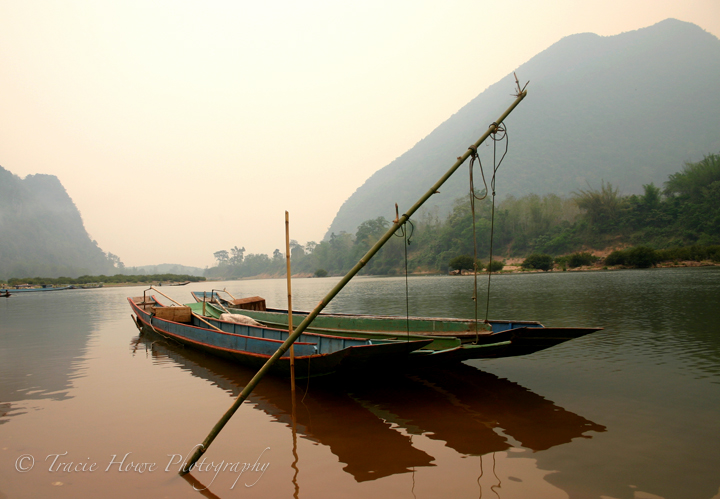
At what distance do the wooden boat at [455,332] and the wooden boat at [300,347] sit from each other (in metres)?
0.94

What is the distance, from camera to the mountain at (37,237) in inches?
5910

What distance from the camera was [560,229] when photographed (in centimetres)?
7894

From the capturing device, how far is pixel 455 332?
30.0ft

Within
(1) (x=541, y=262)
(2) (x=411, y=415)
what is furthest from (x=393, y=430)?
(1) (x=541, y=262)

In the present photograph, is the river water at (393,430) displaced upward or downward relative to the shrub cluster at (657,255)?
downward

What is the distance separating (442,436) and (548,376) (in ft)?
12.7

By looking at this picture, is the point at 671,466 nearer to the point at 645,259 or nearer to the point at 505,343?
the point at 505,343

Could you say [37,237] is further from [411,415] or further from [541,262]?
[411,415]

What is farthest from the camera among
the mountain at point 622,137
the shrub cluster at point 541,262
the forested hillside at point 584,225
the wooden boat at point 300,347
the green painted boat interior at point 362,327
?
the mountain at point 622,137

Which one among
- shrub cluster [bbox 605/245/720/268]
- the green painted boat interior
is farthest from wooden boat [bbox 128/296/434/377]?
shrub cluster [bbox 605/245/720/268]

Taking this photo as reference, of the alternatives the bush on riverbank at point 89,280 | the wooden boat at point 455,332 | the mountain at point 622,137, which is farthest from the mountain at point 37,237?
the wooden boat at point 455,332

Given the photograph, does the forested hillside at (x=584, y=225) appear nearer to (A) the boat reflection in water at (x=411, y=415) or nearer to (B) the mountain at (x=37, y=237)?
(A) the boat reflection in water at (x=411, y=415)

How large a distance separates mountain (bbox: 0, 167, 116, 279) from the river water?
176395mm

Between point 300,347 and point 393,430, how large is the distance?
8.41 ft
